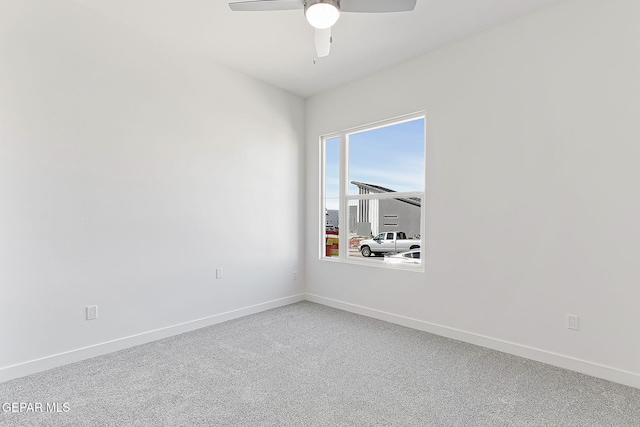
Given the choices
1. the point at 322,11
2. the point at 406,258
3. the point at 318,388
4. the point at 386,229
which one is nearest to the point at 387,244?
the point at 386,229

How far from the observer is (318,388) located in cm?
223

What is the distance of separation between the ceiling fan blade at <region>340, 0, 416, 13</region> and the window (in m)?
1.60

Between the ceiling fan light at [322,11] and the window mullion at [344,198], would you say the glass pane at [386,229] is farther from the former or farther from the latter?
the ceiling fan light at [322,11]

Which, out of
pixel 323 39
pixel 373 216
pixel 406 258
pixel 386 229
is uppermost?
pixel 323 39

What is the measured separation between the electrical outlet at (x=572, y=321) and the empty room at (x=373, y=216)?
0.01 meters

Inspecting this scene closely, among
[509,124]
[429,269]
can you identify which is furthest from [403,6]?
[429,269]

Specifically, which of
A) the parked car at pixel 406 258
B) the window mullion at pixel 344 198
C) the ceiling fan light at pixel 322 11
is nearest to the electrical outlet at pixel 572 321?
the parked car at pixel 406 258

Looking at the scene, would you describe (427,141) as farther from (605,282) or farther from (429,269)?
(605,282)

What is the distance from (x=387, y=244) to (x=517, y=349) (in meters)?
1.57

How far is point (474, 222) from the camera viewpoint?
119 inches

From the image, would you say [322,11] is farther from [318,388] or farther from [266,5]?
[318,388]

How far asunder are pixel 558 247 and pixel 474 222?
656mm

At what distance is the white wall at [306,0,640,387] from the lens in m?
2.33

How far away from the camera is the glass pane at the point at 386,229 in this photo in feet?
11.7
